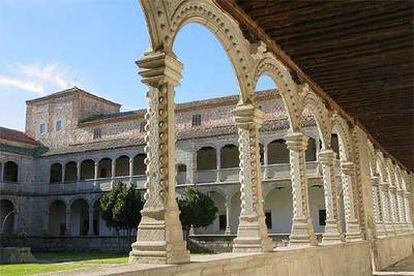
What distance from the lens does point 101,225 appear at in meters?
31.8

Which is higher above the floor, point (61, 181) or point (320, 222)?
point (61, 181)

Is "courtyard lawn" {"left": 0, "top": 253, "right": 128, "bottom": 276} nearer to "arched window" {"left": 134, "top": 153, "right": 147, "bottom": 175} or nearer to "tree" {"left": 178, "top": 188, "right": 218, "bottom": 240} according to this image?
"tree" {"left": 178, "top": 188, "right": 218, "bottom": 240}

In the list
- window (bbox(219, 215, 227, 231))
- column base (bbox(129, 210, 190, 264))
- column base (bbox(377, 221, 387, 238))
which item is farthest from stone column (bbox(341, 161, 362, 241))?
window (bbox(219, 215, 227, 231))

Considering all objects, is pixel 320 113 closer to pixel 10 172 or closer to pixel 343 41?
pixel 343 41

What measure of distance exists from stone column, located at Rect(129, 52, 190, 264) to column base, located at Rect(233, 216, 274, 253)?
1.83 m

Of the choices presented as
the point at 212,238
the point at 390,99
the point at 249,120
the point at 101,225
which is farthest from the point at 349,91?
the point at 101,225

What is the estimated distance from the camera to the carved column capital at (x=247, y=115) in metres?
6.37

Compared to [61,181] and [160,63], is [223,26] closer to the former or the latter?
[160,63]

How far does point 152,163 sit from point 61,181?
3037cm

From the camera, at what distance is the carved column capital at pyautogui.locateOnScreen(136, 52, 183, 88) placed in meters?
4.33

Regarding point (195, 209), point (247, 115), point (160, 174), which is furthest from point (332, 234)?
point (195, 209)

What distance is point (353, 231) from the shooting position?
10383mm

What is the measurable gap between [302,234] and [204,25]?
12.9 feet

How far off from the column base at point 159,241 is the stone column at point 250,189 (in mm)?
1890
